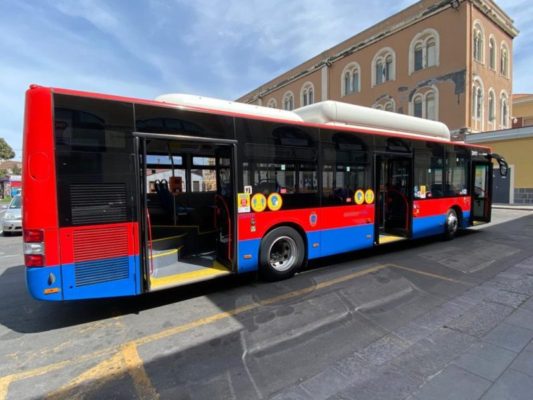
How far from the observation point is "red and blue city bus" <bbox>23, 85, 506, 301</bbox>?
3.36 metres

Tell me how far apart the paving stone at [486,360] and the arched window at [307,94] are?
31.2 meters

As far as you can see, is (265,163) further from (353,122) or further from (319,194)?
(353,122)

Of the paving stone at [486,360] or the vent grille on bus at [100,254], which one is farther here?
the vent grille on bus at [100,254]

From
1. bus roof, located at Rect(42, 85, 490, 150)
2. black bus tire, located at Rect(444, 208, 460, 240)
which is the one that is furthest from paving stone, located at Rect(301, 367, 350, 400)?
black bus tire, located at Rect(444, 208, 460, 240)

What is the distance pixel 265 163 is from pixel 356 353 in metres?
2.98

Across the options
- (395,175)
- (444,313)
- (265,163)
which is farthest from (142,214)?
(395,175)

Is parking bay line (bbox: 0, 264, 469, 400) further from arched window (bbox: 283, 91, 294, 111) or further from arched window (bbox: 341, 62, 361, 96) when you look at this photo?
arched window (bbox: 283, 91, 294, 111)

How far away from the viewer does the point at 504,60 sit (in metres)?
23.6

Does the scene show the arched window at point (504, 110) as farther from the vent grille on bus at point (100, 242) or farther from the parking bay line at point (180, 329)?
the vent grille on bus at point (100, 242)

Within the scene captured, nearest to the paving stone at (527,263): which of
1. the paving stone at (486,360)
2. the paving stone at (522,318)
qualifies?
the paving stone at (522,318)

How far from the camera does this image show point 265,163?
4.82 m

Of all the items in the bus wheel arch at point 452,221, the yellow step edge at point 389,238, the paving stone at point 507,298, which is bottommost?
the paving stone at point 507,298

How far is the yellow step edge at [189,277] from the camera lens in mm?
4082

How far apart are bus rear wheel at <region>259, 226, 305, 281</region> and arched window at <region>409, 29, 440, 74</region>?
2209 cm
